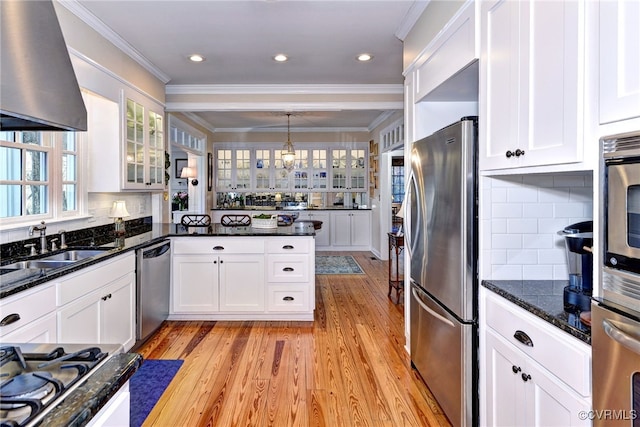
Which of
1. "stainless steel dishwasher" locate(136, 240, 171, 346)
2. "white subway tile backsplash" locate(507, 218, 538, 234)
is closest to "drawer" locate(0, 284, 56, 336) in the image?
"stainless steel dishwasher" locate(136, 240, 171, 346)

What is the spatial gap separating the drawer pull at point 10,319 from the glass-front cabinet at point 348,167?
7081 mm

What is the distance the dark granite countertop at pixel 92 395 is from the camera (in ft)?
2.18

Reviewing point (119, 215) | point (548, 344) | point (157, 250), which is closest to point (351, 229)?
point (157, 250)

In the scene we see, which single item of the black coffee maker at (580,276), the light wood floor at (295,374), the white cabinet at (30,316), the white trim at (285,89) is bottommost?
the light wood floor at (295,374)

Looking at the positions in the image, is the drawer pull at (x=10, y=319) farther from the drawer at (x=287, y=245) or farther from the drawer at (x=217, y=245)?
the drawer at (x=287, y=245)

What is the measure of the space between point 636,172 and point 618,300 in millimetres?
346

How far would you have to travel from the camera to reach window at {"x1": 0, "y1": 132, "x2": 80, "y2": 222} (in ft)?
8.36

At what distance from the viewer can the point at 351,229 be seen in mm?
8266

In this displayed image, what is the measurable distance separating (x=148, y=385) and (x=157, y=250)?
1.21 metres

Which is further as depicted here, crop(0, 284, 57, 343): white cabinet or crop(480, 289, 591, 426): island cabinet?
crop(0, 284, 57, 343): white cabinet

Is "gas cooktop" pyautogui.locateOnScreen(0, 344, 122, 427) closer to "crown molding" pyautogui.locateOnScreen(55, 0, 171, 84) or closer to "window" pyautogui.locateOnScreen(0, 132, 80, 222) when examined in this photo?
"window" pyautogui.locateOnScreen(0, 132, 80, 222)

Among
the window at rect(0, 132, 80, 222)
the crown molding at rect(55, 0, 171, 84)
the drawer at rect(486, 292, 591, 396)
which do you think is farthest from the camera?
the crown molding at rect(55, 0, 171, 84)

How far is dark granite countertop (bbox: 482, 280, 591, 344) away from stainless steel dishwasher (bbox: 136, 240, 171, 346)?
2605 mm

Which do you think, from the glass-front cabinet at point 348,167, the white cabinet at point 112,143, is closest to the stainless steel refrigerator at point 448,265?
the white cabinet at point 112,143
